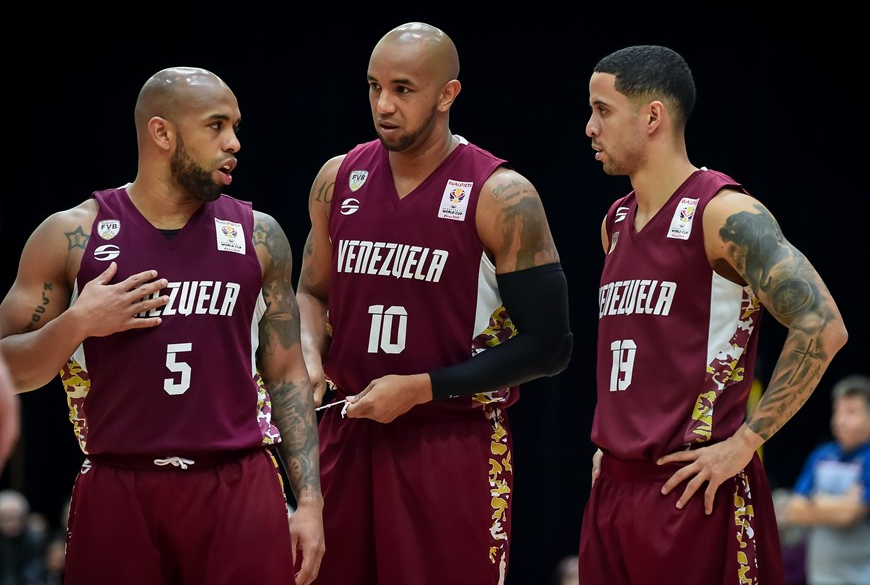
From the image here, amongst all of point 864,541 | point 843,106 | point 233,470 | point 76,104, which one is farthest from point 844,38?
point 233,470

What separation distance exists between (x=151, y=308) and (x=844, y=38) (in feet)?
26.5

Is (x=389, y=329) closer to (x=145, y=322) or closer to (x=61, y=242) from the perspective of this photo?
(x=145, y=322)

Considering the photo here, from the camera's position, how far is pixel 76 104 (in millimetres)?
10172

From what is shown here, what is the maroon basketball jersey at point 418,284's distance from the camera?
4.03 metres

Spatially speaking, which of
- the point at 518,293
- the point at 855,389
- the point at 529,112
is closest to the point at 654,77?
the point at 518,293

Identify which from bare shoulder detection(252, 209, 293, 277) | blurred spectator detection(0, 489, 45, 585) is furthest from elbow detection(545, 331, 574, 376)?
blurred spectator detection(0, 489, 45, 585)

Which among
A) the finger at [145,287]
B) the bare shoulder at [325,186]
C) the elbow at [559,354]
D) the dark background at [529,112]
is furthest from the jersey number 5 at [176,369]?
the dark background at [529,112]

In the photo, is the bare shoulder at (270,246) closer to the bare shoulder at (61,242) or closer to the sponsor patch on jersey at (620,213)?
the bare shoulder at (61,242)

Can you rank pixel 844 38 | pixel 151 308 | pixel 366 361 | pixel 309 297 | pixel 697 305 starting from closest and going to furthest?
pixel 151 308 < pixel 697 305 < pixel 366 361 < pixel 309 297 < pixel 844 38

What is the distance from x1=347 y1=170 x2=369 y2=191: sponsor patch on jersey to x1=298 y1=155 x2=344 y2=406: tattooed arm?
0.07 meters

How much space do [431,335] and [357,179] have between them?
608mm

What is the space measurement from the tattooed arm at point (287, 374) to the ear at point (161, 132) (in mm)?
347

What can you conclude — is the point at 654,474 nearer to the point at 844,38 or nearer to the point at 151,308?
the point at 151,308

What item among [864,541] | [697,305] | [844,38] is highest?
[844,38]
